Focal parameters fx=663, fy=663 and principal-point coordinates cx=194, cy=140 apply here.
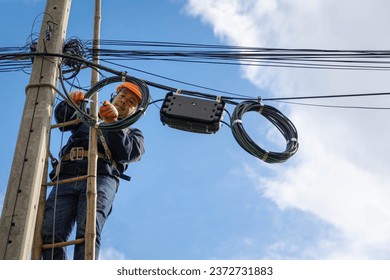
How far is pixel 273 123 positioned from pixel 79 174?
7.41 ft

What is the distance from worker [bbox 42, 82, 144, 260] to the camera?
713cm

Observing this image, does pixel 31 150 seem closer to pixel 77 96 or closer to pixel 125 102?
pixel 77 96

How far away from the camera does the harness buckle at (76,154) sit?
295 inches

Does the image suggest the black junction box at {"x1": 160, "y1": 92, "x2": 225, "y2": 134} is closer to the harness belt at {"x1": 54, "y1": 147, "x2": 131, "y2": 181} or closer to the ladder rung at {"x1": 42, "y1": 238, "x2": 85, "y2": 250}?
the harness belt at {"x1": 54, "y1": 147, "x2": 131, "y2": 181}

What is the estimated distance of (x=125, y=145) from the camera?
753 centimetres

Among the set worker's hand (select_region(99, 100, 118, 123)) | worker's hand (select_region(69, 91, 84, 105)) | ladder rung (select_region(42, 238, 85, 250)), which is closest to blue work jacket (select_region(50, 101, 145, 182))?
worker's hand (select_region(69, 91, 84, 105))

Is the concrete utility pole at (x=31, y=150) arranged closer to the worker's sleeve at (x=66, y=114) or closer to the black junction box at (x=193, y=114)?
the black junction box at (x=193, y=114)

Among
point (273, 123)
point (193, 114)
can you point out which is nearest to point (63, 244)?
point (193, 114)

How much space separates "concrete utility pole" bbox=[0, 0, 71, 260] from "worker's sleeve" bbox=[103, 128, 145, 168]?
4.01 ft

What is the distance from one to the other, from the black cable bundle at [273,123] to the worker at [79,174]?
115cm

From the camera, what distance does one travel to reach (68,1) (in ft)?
22.8

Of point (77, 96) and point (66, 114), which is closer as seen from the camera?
point (77, 96)

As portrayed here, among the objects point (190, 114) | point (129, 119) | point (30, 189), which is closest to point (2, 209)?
point (30, 189)
